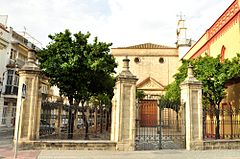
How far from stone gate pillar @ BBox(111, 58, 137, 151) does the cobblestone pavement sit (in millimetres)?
647

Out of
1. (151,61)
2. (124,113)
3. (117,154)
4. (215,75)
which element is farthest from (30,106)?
(151,61)

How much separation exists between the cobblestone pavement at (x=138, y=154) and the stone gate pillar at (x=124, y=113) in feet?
2.12

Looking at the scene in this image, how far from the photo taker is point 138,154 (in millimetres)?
10750

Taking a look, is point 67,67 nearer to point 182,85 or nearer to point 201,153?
point 182,85

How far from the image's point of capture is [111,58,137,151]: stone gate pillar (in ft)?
37.8

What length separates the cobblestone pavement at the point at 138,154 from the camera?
988cm

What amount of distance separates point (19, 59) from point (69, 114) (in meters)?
20.0

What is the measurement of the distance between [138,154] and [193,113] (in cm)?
362

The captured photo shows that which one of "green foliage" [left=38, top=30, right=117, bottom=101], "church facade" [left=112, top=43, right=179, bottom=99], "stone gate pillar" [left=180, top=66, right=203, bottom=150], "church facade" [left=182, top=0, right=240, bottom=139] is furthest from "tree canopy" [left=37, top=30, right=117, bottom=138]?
"church facade" [left=112, top=43, right=179, bottom=99]

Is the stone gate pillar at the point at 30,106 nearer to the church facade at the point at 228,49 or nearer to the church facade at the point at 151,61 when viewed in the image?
the church facade at the point at 228,49

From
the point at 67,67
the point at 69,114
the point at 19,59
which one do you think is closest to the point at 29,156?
the point at 69,114

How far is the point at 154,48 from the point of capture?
37156 mm

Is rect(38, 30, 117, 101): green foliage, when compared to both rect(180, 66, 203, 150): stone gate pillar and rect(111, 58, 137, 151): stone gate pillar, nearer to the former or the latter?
rect(111, 58, 137, 151): stone gate pillar

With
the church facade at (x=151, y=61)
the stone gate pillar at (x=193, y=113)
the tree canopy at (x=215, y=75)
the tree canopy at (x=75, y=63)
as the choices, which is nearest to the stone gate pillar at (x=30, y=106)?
the tree canopy at (x=75, y=63)
